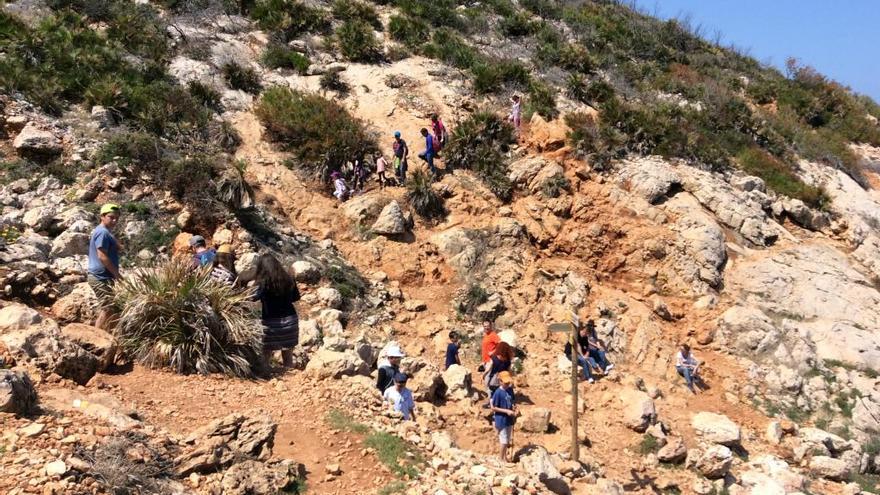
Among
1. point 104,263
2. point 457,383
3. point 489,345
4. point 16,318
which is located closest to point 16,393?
point 16,318

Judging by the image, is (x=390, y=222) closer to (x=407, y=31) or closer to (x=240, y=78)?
(x=240, y=78)

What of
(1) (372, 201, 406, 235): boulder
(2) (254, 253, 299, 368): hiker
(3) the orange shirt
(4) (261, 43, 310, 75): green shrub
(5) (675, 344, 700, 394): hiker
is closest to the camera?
(2) (254, 253, 299, 368): hiker

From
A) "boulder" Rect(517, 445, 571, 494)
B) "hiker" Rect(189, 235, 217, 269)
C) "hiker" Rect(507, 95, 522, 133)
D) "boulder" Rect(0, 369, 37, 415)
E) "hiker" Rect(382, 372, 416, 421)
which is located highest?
"hiker" Rect(507, 95, 522, 133)

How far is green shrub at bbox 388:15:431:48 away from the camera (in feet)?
64.4

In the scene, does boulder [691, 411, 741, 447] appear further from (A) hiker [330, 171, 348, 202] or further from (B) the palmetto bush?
(A) hiker [330, 171, 348, 202]

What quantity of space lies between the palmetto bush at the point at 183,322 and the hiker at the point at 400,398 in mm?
1574

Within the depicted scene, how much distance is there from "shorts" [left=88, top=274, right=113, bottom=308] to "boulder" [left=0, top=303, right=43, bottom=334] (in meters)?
0.84

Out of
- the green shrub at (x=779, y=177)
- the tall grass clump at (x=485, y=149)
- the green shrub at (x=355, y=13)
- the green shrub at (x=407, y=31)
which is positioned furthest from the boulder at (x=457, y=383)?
the green shrub at (x=355, y=13)

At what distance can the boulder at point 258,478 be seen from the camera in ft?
15.2

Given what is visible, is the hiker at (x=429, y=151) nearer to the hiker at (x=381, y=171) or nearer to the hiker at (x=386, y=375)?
the hiker at (x=381, y=171)

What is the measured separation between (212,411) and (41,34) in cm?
1287

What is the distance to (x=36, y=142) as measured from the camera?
11625 mm

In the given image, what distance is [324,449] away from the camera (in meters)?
5.70

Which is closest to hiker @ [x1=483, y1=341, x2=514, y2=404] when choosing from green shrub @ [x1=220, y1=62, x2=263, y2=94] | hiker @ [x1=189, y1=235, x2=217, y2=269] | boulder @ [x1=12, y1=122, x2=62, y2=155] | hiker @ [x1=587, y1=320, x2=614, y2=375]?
hiker @ [x1=587, y1=320, x2=614, y2=375]
